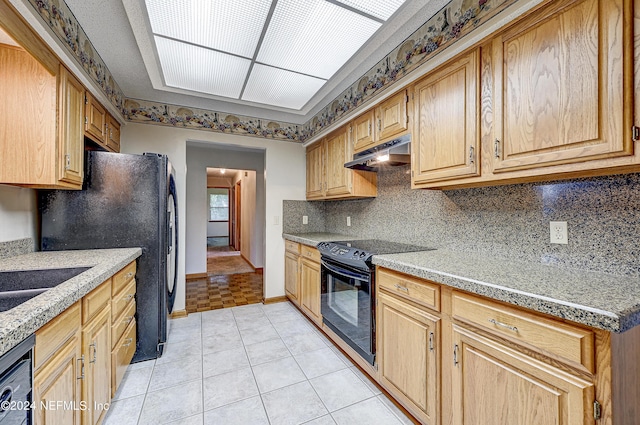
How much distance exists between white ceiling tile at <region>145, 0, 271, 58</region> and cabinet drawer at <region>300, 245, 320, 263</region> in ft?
5.66

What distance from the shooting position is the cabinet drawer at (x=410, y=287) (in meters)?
1.30

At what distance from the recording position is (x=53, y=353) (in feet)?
3.09

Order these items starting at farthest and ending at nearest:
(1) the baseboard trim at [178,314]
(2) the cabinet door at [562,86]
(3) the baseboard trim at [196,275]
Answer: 1. (3) the baseboard trim at [196,275]
2. (1) the baseboard trim at [178,314]
3. (2) the cabinet door at [562,86]

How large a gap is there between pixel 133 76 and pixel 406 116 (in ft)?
7.45

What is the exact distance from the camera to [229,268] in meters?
5.47

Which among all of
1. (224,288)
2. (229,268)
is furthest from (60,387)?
(229,268)

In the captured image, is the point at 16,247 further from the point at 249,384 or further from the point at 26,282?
the point at 249,384

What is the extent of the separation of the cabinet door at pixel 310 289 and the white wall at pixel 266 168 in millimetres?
638

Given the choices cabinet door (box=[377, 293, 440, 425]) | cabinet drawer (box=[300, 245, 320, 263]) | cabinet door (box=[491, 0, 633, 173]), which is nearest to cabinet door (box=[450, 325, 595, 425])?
cabinet door (box=[377, 293, 440, 425])

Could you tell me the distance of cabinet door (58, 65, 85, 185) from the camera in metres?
1.58

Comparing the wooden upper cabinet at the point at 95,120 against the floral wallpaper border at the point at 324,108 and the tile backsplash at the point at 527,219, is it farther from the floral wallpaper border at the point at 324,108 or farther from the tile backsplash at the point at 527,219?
the tile backsplash at the point at 527,219

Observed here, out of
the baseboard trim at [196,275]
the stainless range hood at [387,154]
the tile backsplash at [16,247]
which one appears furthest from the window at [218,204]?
the stainless range hood at [387,154]

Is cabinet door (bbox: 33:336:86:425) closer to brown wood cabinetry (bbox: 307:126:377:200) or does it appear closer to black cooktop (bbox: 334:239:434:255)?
black cooktop (bbox: 334:239:434:255)

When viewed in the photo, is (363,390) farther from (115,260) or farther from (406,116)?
(406,116)
